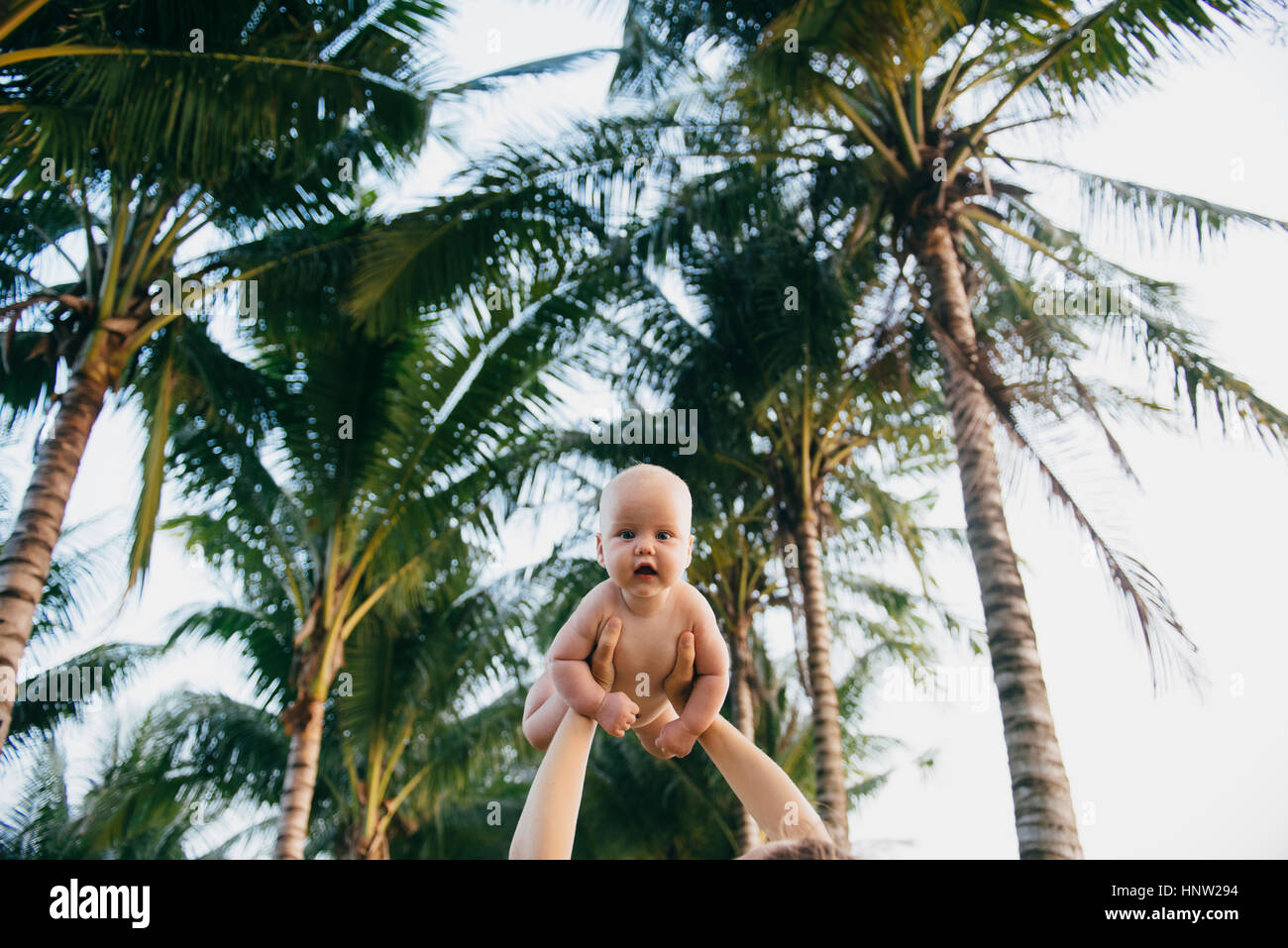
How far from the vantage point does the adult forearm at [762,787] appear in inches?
77.4

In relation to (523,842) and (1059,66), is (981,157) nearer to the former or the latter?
(1059,66)

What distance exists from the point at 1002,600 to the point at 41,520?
5.76 metres

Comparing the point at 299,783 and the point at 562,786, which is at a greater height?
the point at 299,783

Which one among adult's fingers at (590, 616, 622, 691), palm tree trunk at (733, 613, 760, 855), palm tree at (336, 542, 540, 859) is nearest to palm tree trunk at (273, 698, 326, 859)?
palm tree at (336, 542, 540, 859)

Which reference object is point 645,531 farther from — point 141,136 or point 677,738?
point 141,136

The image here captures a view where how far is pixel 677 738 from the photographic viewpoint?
85.9 inches

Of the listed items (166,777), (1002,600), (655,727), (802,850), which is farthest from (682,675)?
(166,777)

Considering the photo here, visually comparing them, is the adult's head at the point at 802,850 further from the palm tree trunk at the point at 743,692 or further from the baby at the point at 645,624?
the palm tree trunk at the point at 743,692

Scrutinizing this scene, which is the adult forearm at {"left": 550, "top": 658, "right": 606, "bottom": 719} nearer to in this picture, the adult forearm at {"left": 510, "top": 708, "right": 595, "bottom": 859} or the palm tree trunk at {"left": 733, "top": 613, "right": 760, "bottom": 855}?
the adult forearm at {"left": 510, "top": 708, "right": 595, "bottom": 859}

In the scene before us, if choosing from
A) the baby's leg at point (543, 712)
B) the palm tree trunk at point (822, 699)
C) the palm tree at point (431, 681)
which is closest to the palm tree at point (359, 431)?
the palm tree at point (431, 681)

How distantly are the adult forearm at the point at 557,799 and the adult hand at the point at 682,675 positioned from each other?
0.24m

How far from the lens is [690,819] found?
15.3m

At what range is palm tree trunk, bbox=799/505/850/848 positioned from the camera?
7516 mm

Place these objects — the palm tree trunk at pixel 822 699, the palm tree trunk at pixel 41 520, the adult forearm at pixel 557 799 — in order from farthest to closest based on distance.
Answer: the palm tree trunk at pixel 822 699 < the palm tree trunk at pixel 41 520 < the adult forearm at pixel 557 799
